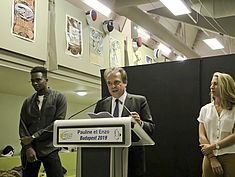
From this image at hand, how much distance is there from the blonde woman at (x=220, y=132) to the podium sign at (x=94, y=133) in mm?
1262

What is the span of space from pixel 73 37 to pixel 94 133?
8.75 ft

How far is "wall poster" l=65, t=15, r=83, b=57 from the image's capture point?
3.96 m

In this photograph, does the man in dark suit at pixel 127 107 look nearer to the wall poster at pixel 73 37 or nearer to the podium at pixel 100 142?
the podium at pixel 100 142

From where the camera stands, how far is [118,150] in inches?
62.2

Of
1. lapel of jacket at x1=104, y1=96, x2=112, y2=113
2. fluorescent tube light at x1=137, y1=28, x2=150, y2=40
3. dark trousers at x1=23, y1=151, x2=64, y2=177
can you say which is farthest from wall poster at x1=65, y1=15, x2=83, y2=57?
fluorescent tube light at x1=137, y1=28, x2=150, y2=40

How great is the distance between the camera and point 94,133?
1.57m

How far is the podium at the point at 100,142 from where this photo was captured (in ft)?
4.97

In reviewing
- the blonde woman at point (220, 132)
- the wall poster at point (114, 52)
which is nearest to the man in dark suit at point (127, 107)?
the blonde woman at point (220, 132)

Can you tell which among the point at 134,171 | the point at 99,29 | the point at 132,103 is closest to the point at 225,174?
the point at 134,171

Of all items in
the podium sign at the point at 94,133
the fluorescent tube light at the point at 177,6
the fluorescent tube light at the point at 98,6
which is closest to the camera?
the podium sign at the point at 94,133

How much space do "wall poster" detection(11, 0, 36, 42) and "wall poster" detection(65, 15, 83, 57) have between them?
567 millimetres

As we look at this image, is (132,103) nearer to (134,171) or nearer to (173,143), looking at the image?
(134,171)

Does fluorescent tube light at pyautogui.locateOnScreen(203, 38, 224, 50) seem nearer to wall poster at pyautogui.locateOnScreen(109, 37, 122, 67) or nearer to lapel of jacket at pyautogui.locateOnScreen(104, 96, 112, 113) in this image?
wall poster at pyautogui.locateOnScreen(109, 37, 122, 67)

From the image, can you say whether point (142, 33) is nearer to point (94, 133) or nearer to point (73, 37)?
point (73, 37)
